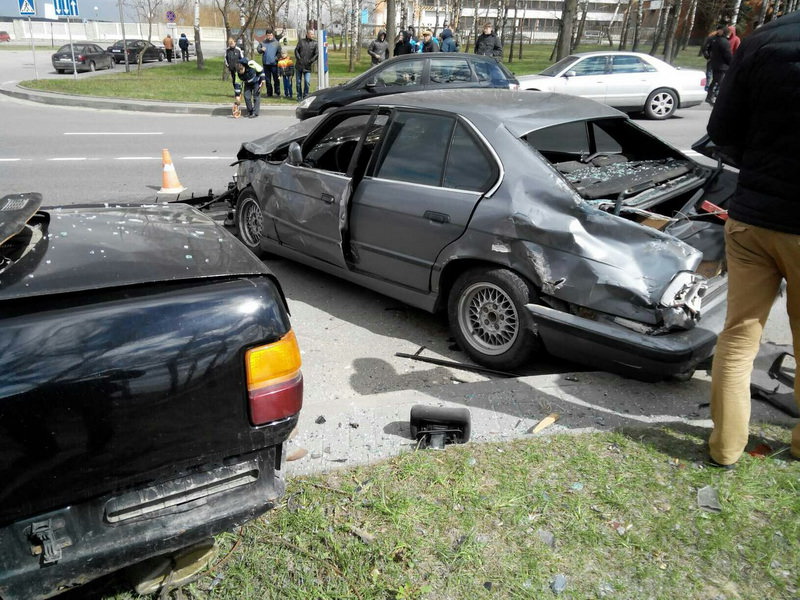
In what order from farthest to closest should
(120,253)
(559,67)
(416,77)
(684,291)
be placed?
(559,67)
(416,77)
(684,291)
(120,253)

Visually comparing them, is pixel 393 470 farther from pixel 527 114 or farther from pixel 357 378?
pixel 527 114

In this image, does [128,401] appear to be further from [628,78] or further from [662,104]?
[662,104]

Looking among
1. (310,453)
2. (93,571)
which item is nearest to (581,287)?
(310,453)

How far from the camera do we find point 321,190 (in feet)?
16.3

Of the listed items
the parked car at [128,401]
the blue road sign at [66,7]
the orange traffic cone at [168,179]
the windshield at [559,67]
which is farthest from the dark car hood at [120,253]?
the blue road sign at [66,7]

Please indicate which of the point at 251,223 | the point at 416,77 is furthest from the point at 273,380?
the point at 416,77

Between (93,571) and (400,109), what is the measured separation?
12.0 feet

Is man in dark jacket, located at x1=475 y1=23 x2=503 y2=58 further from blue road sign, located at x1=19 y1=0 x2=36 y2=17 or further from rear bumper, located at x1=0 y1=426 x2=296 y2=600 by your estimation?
rear bumper, located at x1=0 y1=426 x2=296 y2=600

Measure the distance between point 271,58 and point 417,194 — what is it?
15810mm

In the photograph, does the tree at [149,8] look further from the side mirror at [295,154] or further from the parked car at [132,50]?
the side mirror at [295,154]

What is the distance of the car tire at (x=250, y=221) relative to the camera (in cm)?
589

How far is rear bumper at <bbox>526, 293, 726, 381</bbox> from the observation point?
10.8 feet

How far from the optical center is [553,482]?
2.77m

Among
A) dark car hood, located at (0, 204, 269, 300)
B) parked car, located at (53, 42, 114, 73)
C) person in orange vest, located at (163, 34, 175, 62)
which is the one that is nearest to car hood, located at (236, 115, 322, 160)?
dark car hood, located at (0, 204, 269, 300)
